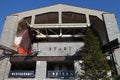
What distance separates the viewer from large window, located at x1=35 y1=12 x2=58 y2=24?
24812 millimetres

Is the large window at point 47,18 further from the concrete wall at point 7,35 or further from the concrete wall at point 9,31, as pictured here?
the concrete wall at point 7,35

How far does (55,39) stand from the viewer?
24281 millimetres

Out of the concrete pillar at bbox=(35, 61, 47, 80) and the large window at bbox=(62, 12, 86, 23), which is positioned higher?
the large window at bbox=(62, 12, 86, 23)

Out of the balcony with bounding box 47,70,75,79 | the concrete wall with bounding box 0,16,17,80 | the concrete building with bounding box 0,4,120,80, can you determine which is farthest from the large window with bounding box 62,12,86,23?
the balcony with bounding box 47,70,75,79

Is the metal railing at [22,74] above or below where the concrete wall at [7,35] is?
below

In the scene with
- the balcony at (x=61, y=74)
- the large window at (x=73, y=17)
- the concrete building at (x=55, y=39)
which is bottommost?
the balcony at (x=61, y=74)

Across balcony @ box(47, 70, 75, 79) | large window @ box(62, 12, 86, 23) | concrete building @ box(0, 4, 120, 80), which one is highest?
large window @ box(62, 12, 86, 23)

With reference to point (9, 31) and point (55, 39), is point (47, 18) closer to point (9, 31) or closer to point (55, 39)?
point (55, 39)

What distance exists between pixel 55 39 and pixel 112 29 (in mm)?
7153

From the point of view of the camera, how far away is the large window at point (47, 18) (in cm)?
2481

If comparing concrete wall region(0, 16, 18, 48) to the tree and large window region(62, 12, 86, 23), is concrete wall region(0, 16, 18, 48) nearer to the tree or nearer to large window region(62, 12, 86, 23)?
large window region(62, 12, 86, 23)

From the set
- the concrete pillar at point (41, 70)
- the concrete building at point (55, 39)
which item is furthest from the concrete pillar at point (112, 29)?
the concrete pillar at point (41, 70)

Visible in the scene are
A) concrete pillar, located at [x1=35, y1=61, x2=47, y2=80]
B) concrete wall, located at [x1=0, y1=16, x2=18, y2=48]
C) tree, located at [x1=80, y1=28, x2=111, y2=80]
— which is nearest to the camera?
tree, located at [x1=80, y1=28, x2=111, y2=80]

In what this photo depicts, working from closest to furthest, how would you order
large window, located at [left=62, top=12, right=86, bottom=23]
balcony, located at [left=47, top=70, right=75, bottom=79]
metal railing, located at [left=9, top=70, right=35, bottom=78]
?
balcony, located at [left=47, top=70, right=75, bottom=79], metal railing, located at [left=9, top=70, right=35, bottom=78], large window, located at [left=62, top=12, right=86, bottom=23]
